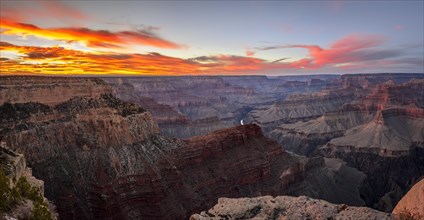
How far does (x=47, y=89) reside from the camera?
5688 cm

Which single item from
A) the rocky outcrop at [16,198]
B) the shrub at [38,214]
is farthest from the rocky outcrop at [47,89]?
the shrub at [38,214]

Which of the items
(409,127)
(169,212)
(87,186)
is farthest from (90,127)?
(409,127)

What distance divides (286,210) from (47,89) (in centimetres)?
4931

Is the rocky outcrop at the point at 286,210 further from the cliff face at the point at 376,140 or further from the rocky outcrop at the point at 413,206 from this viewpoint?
the cliff face at the point at 376,140

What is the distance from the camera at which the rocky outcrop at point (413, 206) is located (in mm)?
16845

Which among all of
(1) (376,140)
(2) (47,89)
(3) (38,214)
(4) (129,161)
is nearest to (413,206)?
(3) (38,214)

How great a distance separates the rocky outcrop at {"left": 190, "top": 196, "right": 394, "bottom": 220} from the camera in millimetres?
16219

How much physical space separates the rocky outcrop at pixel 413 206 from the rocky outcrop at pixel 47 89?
49.9 meters

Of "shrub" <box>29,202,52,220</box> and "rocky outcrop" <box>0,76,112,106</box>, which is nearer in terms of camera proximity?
"shrub" <box>29,202,52,220</box>

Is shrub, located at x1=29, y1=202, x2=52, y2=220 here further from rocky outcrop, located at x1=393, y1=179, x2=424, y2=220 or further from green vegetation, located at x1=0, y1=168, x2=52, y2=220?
rocky outcrop, located at x1=393, y1=179, x2=424, y2=220

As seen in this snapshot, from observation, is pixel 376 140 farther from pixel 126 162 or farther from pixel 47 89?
pixel 47 89

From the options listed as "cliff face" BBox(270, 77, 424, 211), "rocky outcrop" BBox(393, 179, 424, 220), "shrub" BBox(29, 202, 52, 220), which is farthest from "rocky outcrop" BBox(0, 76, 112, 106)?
"cliff face" BBox(270, 77, 424, 211)

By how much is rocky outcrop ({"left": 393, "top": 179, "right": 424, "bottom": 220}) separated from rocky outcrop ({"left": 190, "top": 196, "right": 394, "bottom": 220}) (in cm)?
150

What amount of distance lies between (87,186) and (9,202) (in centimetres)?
3429
